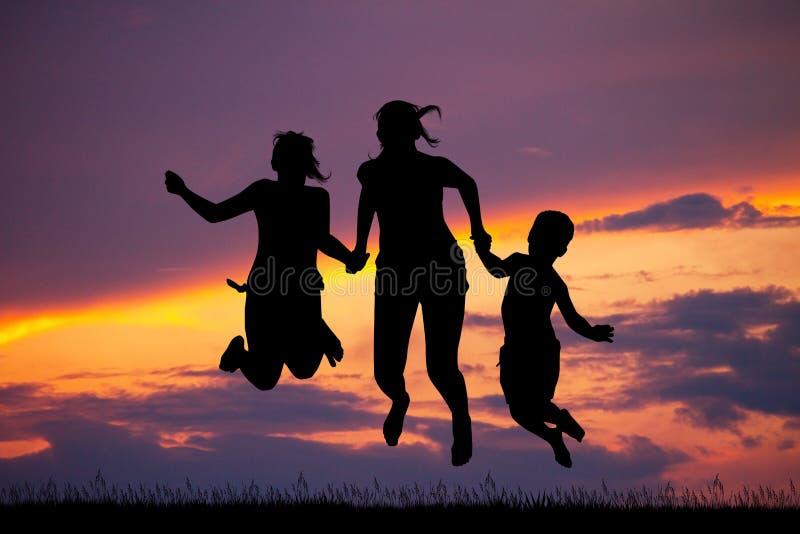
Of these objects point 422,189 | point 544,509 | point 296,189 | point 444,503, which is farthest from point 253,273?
point 544,509

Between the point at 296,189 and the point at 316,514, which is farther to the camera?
the point at 296,189

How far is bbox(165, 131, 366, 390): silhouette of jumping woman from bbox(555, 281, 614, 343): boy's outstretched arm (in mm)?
2238

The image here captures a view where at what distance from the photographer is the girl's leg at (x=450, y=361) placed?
41.4 feet

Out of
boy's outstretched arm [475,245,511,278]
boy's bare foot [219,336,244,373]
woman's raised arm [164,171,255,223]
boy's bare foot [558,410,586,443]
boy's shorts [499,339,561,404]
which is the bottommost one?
boy's bare foot [558,410,586,443]

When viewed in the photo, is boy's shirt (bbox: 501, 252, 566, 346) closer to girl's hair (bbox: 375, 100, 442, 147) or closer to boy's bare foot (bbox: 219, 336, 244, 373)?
girl's hair (bbox: 375, 100, 442, 147)

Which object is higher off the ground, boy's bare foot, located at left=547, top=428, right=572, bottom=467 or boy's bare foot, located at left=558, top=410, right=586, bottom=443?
boy's bare foot, located at left=558, top=410, right=586, bottom=443

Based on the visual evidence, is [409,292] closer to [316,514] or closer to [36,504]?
[316,514]

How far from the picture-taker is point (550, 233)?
42.3ft

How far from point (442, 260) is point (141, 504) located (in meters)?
4.16

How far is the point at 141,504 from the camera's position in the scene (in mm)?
12711

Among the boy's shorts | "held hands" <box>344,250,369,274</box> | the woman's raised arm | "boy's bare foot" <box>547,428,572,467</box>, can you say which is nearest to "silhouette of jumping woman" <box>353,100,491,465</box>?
"held hands" <box>344,250,369,274</box>

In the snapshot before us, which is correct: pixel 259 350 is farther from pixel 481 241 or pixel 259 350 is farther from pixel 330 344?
pixel 481 241

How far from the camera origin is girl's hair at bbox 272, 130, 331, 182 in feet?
43.2

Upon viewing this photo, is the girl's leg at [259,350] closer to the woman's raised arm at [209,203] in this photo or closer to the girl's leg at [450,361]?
the woman's raised arm at [209,203]
